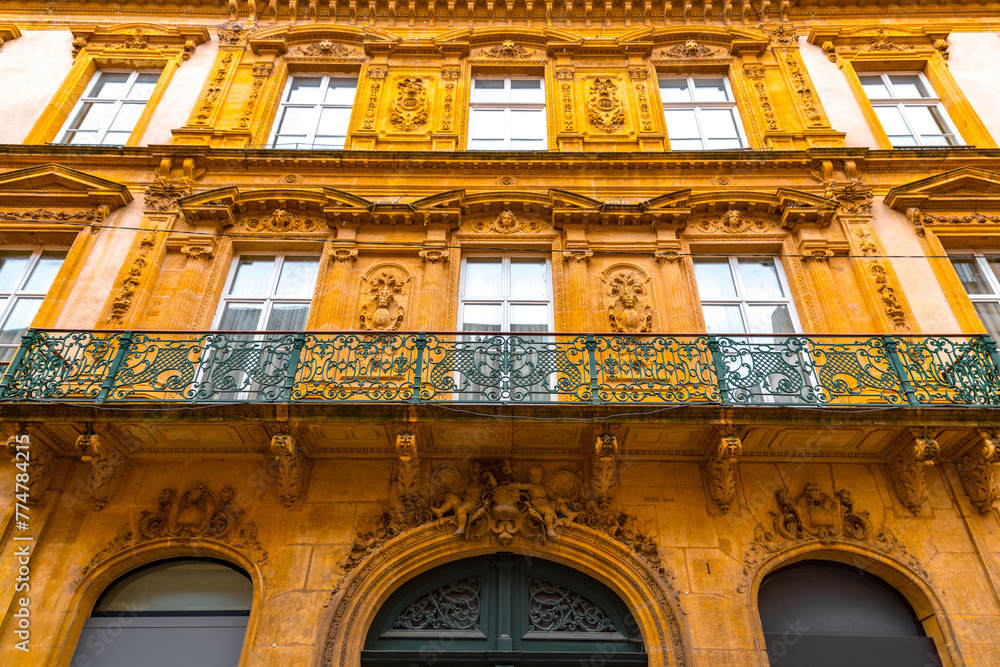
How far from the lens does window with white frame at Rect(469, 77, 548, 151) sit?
10.7 meters

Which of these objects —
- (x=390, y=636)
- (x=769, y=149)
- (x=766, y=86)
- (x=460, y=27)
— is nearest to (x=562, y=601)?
(x=390, y=636)

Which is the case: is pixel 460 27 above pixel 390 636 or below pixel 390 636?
above

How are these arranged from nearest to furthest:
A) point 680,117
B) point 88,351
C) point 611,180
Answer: point 88,351, point 611,180, point 680,117

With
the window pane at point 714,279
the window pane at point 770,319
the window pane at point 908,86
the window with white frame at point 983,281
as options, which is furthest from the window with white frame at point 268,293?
the window pane at point 908,86

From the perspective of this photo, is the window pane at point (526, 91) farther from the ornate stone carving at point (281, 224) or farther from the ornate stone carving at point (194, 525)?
the ornate stone carving at point (194, 525)

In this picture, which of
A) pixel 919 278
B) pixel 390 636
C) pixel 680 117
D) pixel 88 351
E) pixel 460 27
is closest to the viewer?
pixel 390 636

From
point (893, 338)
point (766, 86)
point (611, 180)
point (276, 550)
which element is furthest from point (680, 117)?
point (276, 550)

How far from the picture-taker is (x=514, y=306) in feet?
28.1

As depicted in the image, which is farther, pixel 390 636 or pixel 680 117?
pixel 680 117

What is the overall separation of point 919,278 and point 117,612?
10674mm

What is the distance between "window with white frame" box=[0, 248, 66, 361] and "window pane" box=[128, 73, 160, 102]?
3.94m

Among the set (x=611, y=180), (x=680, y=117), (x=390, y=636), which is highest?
(x=680, y=117)

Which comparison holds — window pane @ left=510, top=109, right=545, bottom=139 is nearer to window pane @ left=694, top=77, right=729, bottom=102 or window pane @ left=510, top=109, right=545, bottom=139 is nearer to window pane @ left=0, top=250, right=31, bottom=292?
window pane @ left=694, top=77, right=729, bottom=102

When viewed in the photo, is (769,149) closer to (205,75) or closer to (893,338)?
(893,338)
